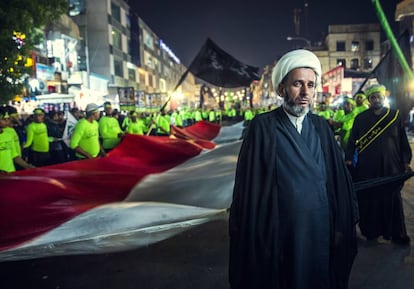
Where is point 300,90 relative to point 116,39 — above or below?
below

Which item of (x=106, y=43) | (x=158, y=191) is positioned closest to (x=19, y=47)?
(x=158, y=191)

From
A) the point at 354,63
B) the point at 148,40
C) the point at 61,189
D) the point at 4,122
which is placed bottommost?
the point at 61,189

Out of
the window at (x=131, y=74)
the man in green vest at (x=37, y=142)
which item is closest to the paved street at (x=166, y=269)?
the man in green vest at (x=37, y=142)

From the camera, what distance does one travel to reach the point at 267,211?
2367mm

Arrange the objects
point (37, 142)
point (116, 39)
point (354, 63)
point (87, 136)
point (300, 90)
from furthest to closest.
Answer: point (354, 63)
point (116, 39)
point (37, 142)
point (87, 136)
point (300, 90)

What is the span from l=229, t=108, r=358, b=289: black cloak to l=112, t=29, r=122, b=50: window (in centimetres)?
5697

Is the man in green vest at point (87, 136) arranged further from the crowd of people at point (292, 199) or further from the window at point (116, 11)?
the window at point (116, 11)

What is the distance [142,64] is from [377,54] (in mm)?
42235

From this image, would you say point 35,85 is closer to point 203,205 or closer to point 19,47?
point 19,47

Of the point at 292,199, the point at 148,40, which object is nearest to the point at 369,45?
the point at 148,40

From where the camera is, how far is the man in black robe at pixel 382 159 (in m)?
5.11

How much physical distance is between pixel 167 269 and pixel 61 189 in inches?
63.2

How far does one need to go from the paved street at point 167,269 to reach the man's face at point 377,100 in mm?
1845

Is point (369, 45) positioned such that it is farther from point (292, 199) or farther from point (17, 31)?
point (292, 199)
